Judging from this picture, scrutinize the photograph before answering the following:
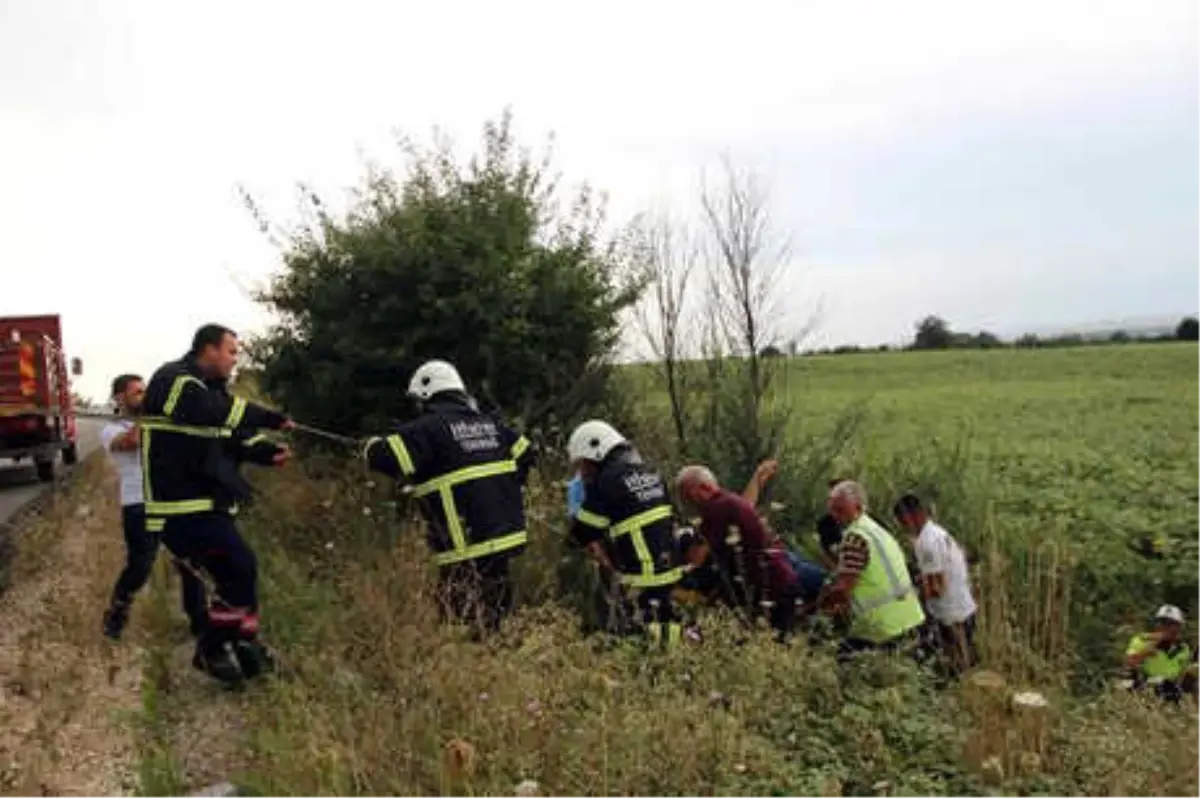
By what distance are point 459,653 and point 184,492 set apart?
2.09m

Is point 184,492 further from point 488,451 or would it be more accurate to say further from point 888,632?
point 888,632

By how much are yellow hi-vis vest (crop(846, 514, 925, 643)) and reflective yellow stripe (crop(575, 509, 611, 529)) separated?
155 cm

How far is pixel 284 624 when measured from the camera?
22.7 feet

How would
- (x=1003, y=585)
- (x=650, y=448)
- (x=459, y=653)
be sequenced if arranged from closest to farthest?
(x=459, y=653), (x=1003, y=585), (x=650, y=448)

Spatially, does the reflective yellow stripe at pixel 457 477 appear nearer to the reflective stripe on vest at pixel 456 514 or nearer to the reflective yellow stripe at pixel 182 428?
the reflective stripe on vest at pixel 456 514

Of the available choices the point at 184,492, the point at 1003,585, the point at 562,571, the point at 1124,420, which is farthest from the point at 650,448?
the point at 1124,420

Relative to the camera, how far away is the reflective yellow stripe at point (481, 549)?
6.70 meters

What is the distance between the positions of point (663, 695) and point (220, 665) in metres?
2.72

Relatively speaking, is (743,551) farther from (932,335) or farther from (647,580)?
(932,335)

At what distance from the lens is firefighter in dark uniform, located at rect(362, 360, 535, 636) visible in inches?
261

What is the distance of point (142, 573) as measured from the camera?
23.4ft

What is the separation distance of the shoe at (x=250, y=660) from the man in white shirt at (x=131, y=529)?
56 cm

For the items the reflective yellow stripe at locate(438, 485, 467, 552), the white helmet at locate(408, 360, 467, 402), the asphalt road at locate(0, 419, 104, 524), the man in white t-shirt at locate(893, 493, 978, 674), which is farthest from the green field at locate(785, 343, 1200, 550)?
the asphalt road at locate(0, 419, 104, 524)

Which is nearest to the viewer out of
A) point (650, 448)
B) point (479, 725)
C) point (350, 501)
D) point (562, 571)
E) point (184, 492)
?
point (479, 725)
